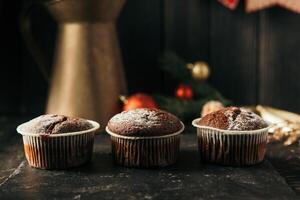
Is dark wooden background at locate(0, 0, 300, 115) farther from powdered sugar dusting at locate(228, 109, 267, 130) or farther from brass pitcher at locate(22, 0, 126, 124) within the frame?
powdered sugar dusting at locate(228, 109, 267, 130)

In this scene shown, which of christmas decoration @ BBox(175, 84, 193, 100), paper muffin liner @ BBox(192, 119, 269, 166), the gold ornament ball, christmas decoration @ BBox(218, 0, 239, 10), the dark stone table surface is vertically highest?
christmas decoration @ BBox(218, 0, 239, 10)

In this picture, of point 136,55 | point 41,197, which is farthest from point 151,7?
point 41,197

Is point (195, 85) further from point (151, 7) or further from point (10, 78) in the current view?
point (10, 78)

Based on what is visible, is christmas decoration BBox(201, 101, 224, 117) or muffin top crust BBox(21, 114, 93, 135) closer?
muffin top crust BBox(21, 114, 93, 135)

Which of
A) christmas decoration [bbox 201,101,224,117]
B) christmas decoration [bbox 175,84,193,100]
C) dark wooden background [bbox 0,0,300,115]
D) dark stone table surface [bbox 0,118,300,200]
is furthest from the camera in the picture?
dark wooden background [bbox 0,0,300,115]

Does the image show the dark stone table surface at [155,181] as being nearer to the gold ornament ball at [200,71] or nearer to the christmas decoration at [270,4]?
the gold ornament ball at [200,71]

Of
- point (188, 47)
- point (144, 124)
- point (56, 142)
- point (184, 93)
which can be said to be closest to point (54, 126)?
point (56, 142)

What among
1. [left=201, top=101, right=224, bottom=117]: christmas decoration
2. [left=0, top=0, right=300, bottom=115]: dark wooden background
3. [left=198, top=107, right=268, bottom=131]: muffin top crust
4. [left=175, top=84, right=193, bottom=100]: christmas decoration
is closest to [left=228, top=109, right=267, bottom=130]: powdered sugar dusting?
[left=198, top=107, right=268, bottom=131]: muffin top crust
